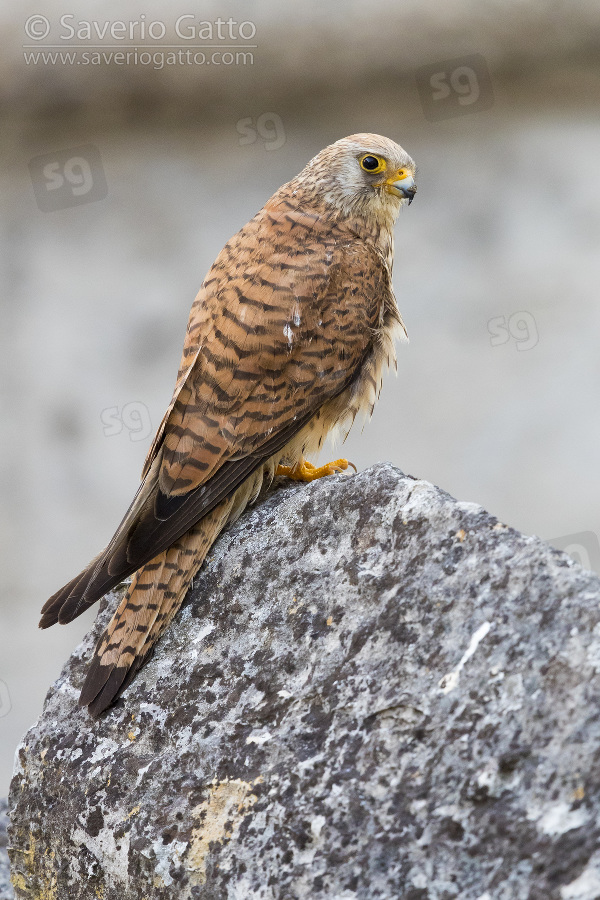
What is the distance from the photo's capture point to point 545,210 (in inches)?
211

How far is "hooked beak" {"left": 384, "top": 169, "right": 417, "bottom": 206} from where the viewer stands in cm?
220

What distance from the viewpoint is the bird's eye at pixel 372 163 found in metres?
2.20

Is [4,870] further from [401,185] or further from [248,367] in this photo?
[401,185]

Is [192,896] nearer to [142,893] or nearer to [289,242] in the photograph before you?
[142,893]

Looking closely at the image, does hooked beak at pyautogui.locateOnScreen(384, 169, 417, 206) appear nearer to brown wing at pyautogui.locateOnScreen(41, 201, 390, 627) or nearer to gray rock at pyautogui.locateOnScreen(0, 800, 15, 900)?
brown wing at pyautogui.locateOnScreen(41, 201, 390, 627)

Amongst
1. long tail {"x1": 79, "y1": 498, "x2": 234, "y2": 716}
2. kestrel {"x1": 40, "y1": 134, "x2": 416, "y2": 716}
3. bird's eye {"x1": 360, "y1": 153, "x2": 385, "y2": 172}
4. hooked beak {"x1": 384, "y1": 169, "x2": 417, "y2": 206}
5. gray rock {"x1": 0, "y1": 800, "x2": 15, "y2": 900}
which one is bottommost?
gray rock {"x1": 0, "y1": 800, "x2": 15, "y2": 900}

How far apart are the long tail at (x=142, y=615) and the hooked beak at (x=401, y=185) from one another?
0.97 m

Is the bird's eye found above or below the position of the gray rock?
above

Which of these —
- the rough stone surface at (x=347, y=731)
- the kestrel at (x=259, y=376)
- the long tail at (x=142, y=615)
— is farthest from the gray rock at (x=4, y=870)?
the kestrel at (x=259, y=376)

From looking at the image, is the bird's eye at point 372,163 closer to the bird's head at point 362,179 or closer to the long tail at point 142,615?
the bird's head at point 362,179

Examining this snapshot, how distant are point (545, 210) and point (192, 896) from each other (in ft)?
15.8

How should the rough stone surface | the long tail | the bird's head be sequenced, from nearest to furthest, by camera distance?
the rough stone surface < the long tail < the bird's head

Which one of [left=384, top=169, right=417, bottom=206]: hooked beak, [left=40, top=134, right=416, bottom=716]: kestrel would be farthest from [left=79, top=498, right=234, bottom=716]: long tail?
[left=384, top=169, right=417, bottom=206]: hooked beak

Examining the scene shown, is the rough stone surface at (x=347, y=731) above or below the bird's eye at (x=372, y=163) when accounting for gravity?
below
